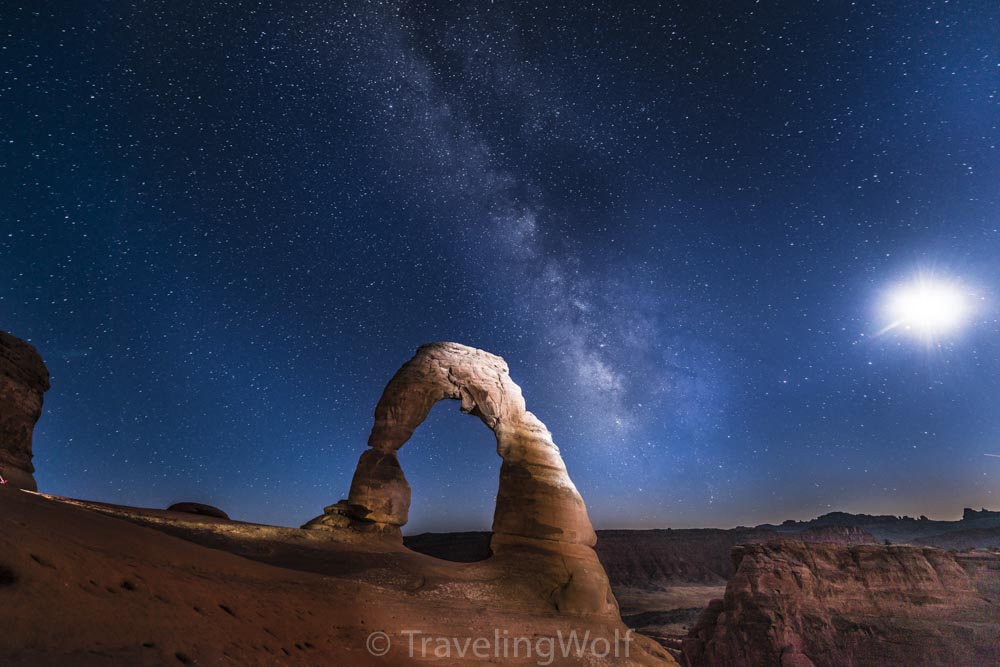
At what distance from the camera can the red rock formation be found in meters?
27.7

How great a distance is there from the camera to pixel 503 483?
16.0 meters

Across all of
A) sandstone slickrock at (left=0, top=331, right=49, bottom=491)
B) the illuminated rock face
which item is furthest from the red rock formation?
sandstone slickrock at (left=0, top=331, right=49, bottom=491)

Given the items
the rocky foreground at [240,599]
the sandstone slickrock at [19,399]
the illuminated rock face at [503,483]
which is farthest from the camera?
the illuminated rock face at [503,483]

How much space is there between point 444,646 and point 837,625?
31539mm

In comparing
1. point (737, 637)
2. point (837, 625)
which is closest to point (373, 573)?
point (737, 637)

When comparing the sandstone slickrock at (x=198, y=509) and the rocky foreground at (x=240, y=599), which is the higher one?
the sandstone slickrock at (x=198, y=509)

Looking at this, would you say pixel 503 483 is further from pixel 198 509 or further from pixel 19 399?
pixel 19 399

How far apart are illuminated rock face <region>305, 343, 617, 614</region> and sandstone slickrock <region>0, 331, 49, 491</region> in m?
7.37

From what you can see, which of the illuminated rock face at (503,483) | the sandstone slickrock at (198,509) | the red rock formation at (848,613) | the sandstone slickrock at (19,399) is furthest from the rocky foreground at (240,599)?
the red rock formation at (848,613)

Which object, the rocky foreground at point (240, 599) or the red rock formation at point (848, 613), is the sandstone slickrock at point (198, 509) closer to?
the rocky foreground at point (240, 599)

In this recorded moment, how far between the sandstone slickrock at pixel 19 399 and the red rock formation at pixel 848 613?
33347mm

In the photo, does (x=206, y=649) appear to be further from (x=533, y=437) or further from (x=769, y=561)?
(x=769, y=561)

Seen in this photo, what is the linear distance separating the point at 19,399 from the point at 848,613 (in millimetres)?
40285

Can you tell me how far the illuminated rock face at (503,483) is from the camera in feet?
45.7
